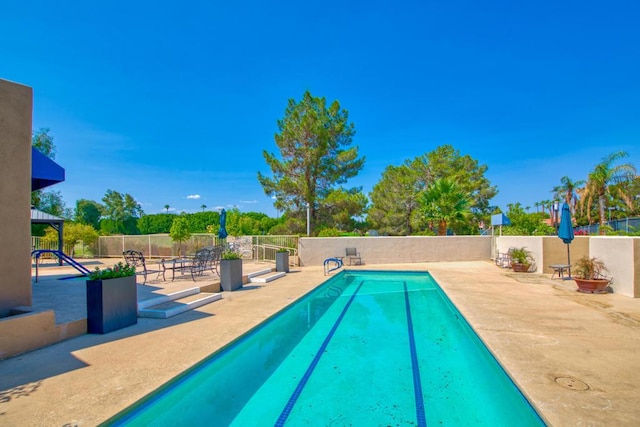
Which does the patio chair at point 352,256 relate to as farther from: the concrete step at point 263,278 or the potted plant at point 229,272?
the potted plant at point 229,272

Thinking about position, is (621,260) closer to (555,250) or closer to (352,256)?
(555,250)

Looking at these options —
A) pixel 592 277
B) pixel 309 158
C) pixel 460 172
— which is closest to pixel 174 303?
pixel 592 277

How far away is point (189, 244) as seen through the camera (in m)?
17.8

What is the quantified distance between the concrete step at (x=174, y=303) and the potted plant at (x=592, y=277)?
29.7 feet

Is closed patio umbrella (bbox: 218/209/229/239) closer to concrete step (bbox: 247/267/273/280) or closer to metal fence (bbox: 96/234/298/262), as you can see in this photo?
metal fence (bbox: 96/234/298/262)

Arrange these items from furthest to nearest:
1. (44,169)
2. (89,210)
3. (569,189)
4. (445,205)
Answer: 1. (89,210)
2. (569,189)
3. (445,205)
4. (44,169)

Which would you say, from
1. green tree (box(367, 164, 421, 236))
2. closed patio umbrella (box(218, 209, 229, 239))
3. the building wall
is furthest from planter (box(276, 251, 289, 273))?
green tree (box(367, 164, 421, 236))

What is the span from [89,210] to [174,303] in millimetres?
58991

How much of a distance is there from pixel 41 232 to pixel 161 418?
77.9ft

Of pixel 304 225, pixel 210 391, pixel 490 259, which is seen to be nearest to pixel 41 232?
pixel 304 225

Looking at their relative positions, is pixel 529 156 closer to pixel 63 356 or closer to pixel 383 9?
pixel 383 9

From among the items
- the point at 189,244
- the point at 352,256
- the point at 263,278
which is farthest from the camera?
the point at 189,244

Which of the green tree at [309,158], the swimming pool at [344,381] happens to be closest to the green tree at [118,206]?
the green tree at [309,158]

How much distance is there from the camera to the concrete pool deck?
2748 mm
